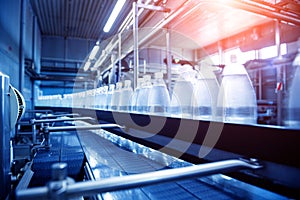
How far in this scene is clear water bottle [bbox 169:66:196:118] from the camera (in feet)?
2.46

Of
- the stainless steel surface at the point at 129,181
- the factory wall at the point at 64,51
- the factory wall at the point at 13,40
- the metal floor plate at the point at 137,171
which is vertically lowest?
the metal floor plate at the point at 137,171

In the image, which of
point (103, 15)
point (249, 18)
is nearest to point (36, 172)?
point (249, 18)

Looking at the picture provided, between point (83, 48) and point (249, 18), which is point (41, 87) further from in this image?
point (249, 18)

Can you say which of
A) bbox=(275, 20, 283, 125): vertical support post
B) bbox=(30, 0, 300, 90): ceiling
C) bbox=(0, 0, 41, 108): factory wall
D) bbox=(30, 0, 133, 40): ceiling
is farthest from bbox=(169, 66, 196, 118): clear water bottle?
bbox=(30, 0, 133, 40): ceiling

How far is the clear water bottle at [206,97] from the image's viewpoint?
688 millimetres

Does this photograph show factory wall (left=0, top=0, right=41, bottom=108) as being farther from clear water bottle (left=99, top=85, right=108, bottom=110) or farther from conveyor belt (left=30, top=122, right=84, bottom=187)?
conveyor belt (left=30, top=122, right=84, bottom=187)

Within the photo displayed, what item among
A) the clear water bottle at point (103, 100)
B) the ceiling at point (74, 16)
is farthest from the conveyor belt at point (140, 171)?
the ceiling at point (74, 16)

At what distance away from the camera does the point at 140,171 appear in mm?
694

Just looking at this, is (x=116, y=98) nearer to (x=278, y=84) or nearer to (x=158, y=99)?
(x=158, y=99)

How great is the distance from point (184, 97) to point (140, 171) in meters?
0.29

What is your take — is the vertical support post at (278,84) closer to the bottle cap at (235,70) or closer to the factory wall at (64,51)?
the bottle cap at (235,70)

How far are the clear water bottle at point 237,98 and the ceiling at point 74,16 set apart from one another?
3.80 meters

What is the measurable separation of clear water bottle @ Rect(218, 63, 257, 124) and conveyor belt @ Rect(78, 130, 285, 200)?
18 cm

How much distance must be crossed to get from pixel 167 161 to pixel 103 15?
18.8 feet
